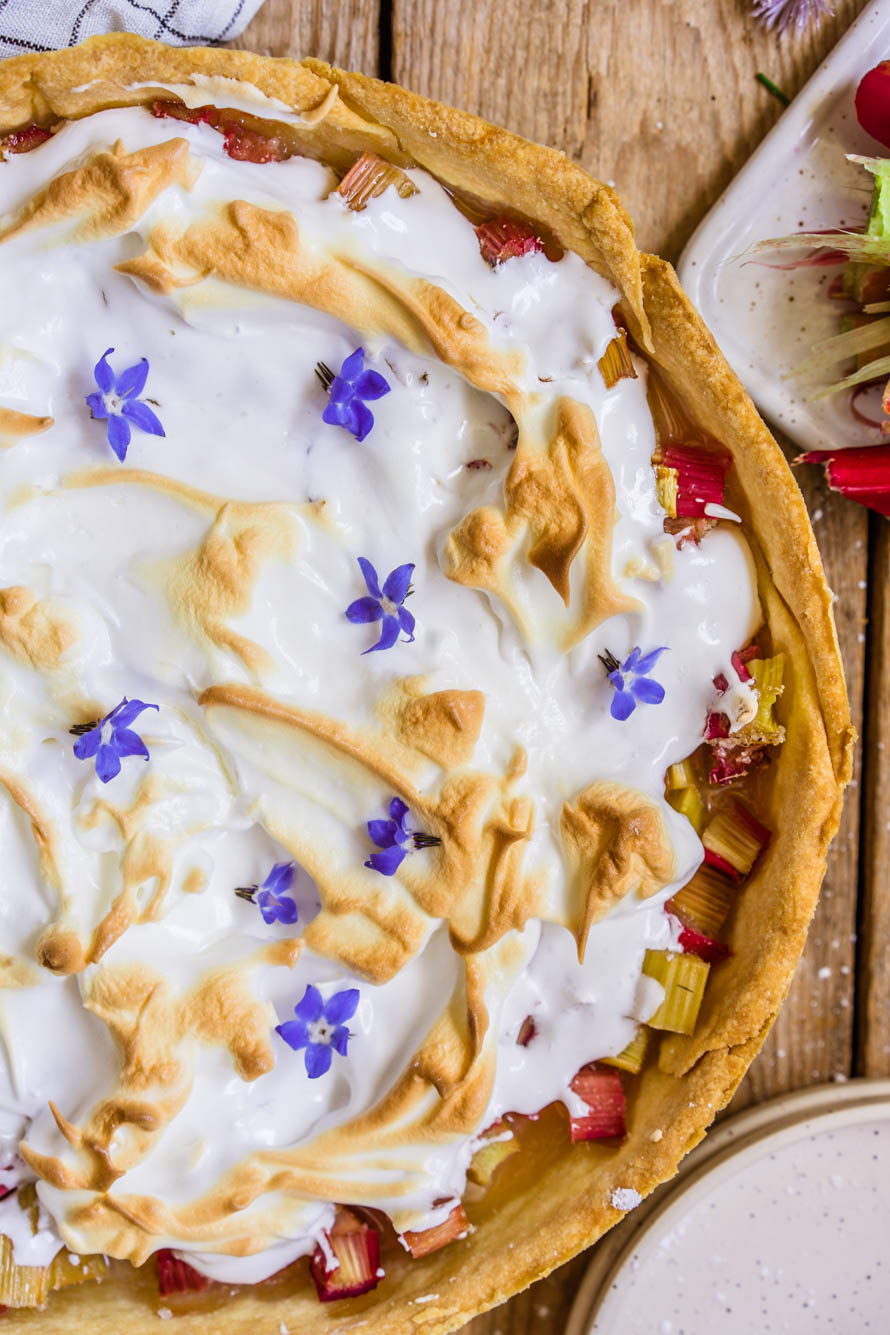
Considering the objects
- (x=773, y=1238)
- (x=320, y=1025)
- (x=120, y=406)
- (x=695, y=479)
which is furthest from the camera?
(x=773, y=1238)

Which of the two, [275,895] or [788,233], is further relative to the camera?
[788,233]

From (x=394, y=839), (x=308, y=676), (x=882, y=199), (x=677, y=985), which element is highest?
(x=882, y=199)

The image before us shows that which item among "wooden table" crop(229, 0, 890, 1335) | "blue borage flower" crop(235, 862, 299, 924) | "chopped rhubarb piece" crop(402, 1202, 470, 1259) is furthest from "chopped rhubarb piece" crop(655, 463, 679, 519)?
"chopped rhubarb piece" crop(402, 1202, 470, 1259)

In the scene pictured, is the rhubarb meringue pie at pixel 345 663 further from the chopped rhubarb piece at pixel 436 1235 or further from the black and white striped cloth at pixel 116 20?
the black and white striped cloth at pixel 116 20

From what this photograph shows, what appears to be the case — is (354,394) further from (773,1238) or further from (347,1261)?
(773,1238)

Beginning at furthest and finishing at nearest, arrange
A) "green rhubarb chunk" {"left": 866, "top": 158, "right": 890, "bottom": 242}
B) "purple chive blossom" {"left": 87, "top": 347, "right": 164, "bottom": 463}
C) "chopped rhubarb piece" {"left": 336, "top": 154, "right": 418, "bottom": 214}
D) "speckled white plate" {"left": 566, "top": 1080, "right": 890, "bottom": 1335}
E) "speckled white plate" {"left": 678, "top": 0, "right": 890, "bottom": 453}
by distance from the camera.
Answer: "speckled white plate" {"left": 566, "top": 1080, "right": 890, "bottom": 1335}, "speckled white plate" {"left": 678, "top": 0, "right": 890, "bottom": 453}, "green rhubarb chunk" {"left": 866, "top": 158, "right": 890, "bottom": 242}, "chopped rhubarb piece" {"left": 336, "top": 154, "right": 418, "bottom": 214}, "purple chive blossom" {"left": 87, "top": 347, "right": 164, "bottom": 463}

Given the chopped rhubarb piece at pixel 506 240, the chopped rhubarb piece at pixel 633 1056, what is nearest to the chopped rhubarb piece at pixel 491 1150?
the chopped rhubarb piece at pixel 633 1056

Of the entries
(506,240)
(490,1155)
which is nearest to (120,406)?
(506,240)

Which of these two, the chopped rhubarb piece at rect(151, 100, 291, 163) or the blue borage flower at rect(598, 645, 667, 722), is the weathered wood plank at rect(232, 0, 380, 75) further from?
the blue borage flower at rect(598, 645, 667, 722)
